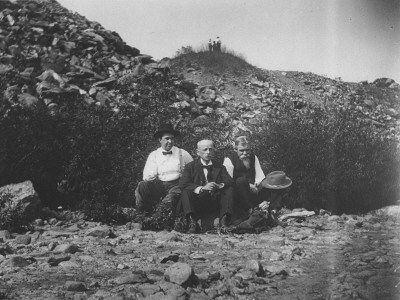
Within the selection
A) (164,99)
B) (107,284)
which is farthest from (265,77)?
(107,284)

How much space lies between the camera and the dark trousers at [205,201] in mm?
6523

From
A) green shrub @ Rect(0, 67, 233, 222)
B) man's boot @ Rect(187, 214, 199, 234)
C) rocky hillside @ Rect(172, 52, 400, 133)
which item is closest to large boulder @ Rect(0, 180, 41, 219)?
green shrub @ Rect(0, 67, 233, 222)

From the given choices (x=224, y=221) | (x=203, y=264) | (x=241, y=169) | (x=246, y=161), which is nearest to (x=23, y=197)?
(x=224, y=221)

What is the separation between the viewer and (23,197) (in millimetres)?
7242

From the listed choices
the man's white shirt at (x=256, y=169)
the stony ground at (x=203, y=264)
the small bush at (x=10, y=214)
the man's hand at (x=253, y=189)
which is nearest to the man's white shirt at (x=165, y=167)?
the man's white shirt at (x=256, y=169)

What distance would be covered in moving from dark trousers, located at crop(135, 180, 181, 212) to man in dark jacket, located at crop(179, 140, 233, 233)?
0.29 meters

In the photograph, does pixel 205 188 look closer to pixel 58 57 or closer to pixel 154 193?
pixel 154 193

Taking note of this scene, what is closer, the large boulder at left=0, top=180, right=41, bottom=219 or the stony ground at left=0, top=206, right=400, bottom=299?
the stony ground at left=0, top=206, right=400, bottom=299

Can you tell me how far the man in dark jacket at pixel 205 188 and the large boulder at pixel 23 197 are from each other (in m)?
2.44

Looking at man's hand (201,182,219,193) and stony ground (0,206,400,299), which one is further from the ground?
man's hand (201,182,219,193)

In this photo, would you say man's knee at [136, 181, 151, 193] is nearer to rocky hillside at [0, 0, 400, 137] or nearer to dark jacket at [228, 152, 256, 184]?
dark jacket at [228, 152, 256, 184]

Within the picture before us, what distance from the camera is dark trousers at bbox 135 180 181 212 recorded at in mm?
6996

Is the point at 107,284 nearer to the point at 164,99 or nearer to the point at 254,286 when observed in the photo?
the point at 254,286

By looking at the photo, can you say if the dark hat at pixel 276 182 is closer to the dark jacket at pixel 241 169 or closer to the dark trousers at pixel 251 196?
the dark trousers at pixel 251 196
